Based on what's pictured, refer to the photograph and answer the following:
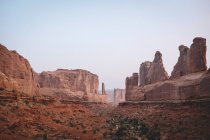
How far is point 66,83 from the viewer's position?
320 ft

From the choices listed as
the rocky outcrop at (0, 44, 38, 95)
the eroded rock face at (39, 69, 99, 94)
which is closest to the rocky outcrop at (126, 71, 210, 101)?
the rocky outcrop at (0, 44, 38, 95)

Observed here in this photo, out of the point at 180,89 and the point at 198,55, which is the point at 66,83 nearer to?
the point at 198,55

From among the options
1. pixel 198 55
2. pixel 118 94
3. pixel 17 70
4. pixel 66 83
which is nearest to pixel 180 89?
pixel 198 55

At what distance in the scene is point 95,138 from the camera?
19.7 meters

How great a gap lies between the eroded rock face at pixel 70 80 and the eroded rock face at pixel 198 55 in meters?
62.0

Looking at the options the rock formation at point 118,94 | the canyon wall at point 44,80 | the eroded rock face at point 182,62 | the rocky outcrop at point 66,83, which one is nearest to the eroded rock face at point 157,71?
the eroded rock face at point 182,62

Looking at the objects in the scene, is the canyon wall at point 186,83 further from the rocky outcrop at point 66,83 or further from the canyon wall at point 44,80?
the rocky outcrop at point 66,83

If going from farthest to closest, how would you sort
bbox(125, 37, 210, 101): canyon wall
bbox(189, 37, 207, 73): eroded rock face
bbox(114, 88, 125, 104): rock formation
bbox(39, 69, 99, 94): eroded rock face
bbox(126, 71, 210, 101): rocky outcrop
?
bbox(114, 88, 125, 104): rock formation → bbox(39, 69, 99, 94): eroded rock face → bbox(189, 37, 207, 73): eroded rock face → bbox(125, 37, 210, 101): canyon wall → bbox(126, 71, 210, 101): rocky outcrop

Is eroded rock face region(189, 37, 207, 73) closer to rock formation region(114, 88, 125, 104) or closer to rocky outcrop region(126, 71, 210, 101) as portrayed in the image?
rocky outcrop region(126, 71, 210, 101)

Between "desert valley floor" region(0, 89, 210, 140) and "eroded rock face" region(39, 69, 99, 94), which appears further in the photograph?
"eroded rock face" region(39, 69, 99, 94)

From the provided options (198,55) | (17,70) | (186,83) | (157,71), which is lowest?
(186,83)

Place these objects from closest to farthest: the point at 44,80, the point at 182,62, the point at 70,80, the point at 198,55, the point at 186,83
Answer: the point at 186,83
the point at 198,55
the point at 182,62
the point at 44,80
the point at 70,80

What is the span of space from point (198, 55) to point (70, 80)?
68365mm

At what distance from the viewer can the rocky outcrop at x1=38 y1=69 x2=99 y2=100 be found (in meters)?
86.7
